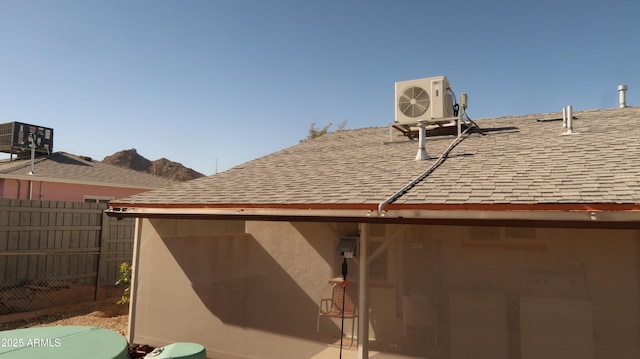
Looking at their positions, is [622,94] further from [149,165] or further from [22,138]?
[149,165]

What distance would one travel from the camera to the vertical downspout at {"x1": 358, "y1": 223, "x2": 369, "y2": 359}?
15.6 feet

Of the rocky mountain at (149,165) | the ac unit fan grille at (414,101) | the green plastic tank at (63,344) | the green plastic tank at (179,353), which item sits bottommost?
the green plastic tank at (179,353)

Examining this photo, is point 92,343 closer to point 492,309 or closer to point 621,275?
point 492,309

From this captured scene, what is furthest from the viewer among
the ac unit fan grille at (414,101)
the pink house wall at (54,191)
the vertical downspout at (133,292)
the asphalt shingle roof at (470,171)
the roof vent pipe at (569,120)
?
the pink house wall at (54,191)

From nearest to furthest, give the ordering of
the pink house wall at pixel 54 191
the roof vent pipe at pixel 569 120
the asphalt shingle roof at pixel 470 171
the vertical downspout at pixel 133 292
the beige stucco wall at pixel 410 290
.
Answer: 1. the beige stucco wall at pixel 410 290
2. the asphalt shingle roof at pixel 470 171
3. the vertical downspout at pixel 133 292
4. the roof vent pipe at pixel 569 120
5. the pink house wall at pixel 54 191

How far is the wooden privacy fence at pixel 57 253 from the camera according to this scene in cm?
923

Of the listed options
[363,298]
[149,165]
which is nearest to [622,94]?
[363,298]

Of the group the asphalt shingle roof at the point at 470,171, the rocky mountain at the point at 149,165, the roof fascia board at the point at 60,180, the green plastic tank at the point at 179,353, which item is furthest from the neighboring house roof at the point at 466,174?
the rocky mountain at the point at 149,165

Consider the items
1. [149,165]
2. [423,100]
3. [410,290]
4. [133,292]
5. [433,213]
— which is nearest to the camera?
[433,213]

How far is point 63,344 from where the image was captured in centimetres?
407

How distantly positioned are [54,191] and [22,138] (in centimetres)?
526

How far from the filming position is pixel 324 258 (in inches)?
220

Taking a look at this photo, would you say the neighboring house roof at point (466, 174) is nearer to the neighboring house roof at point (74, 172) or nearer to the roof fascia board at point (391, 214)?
the roof fascia board at point (391, 214)

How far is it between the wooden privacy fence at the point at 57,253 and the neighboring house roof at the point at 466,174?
5.12 meters
